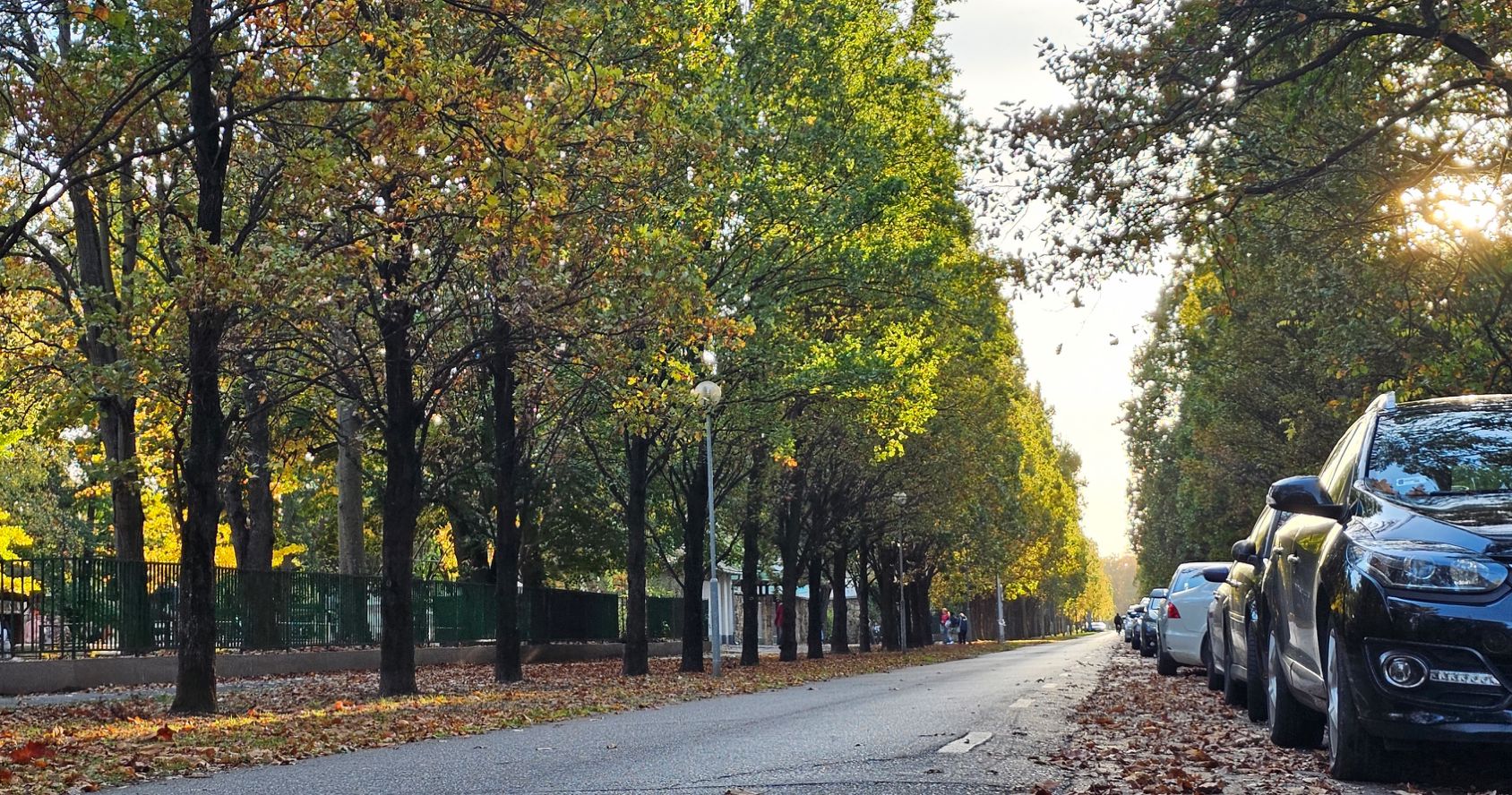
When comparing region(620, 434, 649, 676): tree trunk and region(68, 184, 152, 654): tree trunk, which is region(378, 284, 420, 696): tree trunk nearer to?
region(68, 184, 152, 654): tree trunk

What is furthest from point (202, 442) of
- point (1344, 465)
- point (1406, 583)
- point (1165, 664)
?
point (1165, 664)

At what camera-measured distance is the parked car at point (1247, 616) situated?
1098cm

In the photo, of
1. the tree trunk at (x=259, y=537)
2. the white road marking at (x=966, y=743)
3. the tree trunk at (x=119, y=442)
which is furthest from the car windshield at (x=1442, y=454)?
the tree trunk at (x=119, y=442)

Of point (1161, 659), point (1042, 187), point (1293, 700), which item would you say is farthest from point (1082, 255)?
point (1161, 659)

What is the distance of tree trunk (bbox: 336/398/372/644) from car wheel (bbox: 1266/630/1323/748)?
23631mm

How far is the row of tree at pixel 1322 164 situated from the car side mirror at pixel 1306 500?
6.63 m

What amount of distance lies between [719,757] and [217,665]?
1809 cm

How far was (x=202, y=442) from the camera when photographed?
1617 centimetres

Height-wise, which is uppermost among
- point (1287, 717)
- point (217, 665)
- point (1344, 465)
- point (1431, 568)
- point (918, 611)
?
point (1344, 465)

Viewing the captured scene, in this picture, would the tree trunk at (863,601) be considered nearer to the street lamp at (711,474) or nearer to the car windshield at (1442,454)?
the street lamp at (711,474)

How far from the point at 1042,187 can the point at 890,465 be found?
1110 inches

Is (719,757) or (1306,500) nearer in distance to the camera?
(1306,500)

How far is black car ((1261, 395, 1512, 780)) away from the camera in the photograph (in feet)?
22.3

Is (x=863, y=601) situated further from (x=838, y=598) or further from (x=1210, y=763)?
(x=1210, y=763)
